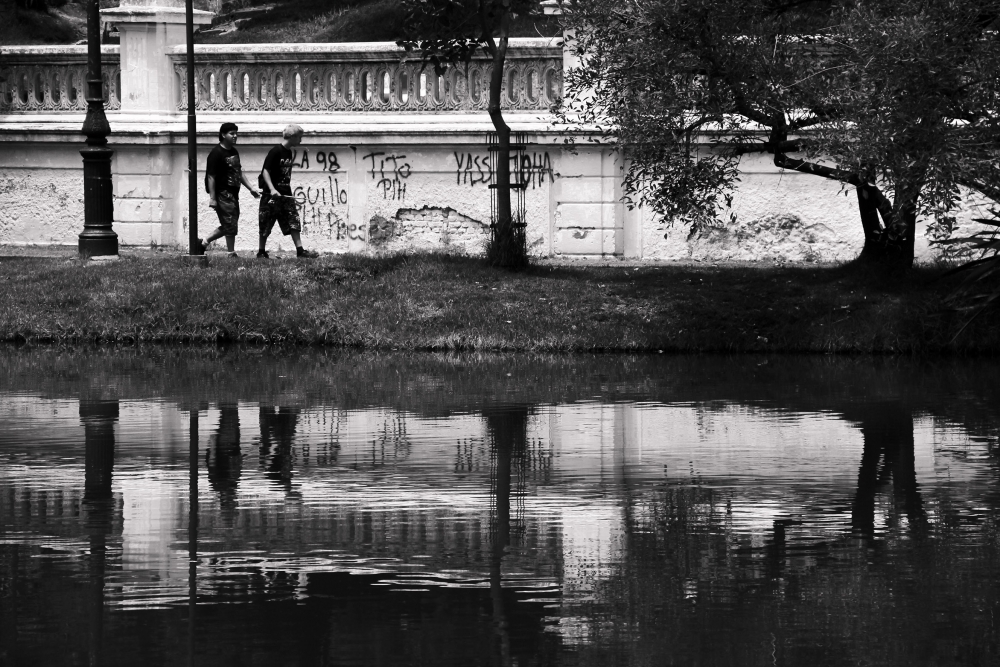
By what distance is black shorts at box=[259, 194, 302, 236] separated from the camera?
21.1 m

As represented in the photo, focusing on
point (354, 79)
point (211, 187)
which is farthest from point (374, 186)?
point (211, 187)

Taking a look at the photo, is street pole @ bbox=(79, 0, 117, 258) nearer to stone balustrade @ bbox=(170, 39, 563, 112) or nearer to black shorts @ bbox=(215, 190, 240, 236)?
black shorts @ bbox=(215, 190, 240, 236)

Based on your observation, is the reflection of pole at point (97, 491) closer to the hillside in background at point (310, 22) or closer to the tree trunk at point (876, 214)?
the tree trunk at point (876, 214)

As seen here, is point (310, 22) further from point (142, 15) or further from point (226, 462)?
point (226, 462)

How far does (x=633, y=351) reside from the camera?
17062 mm

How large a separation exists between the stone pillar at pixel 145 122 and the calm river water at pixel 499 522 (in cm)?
1051

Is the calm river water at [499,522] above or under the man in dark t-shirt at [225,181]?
under

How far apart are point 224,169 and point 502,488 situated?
1244cm

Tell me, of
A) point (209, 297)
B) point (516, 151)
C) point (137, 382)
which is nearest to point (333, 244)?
point (516, 151)

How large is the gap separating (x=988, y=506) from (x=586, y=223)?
46.5 feet

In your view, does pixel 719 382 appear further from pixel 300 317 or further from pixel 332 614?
pixel 332 614

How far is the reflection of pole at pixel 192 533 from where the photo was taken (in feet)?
22.5

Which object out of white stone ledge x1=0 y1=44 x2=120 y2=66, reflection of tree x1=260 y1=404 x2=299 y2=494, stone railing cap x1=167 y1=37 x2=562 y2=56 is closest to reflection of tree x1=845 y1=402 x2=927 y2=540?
reflection of tree x1=260 y1=404 x2=299 y2=494

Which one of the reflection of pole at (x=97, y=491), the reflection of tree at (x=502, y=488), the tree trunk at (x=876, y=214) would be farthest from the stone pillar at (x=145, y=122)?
the reflection of tree at (x=502, y=488)
